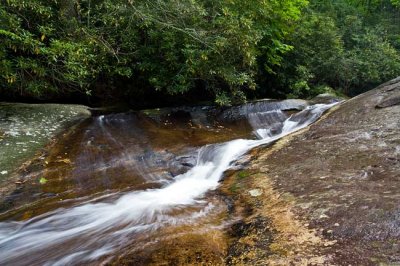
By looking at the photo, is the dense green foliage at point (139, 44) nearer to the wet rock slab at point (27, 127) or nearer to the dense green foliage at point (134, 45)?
the dense green foliage at point (134, 45)

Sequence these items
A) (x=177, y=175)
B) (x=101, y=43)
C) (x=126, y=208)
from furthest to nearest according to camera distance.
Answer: (x=101, y=43)
(x=177, y=175)
(x=126, y=208)

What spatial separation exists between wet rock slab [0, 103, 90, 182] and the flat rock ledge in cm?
363

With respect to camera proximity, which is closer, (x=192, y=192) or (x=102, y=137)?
(x=192, y=192)

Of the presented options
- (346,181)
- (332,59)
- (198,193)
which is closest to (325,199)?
(346,181)

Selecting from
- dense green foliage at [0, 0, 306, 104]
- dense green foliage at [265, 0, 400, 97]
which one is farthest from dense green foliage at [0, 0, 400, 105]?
dense green foliage at [265, 0, 400, 97]

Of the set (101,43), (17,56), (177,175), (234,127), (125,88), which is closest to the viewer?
(177,175)

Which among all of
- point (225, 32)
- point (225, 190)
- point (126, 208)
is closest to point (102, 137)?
point (126, 208)

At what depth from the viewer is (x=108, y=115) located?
8555 millimetres

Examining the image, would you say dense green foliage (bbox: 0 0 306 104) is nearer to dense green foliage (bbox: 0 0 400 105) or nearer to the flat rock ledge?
dense green foliage (bbox: 0 0 400 105)

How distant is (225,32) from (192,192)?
5040mm

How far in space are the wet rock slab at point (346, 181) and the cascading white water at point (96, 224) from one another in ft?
3.51

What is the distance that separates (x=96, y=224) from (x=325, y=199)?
293 centimetres

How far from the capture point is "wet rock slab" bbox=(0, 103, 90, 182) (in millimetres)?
5840

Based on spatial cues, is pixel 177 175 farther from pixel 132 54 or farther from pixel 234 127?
pixel 132 54
